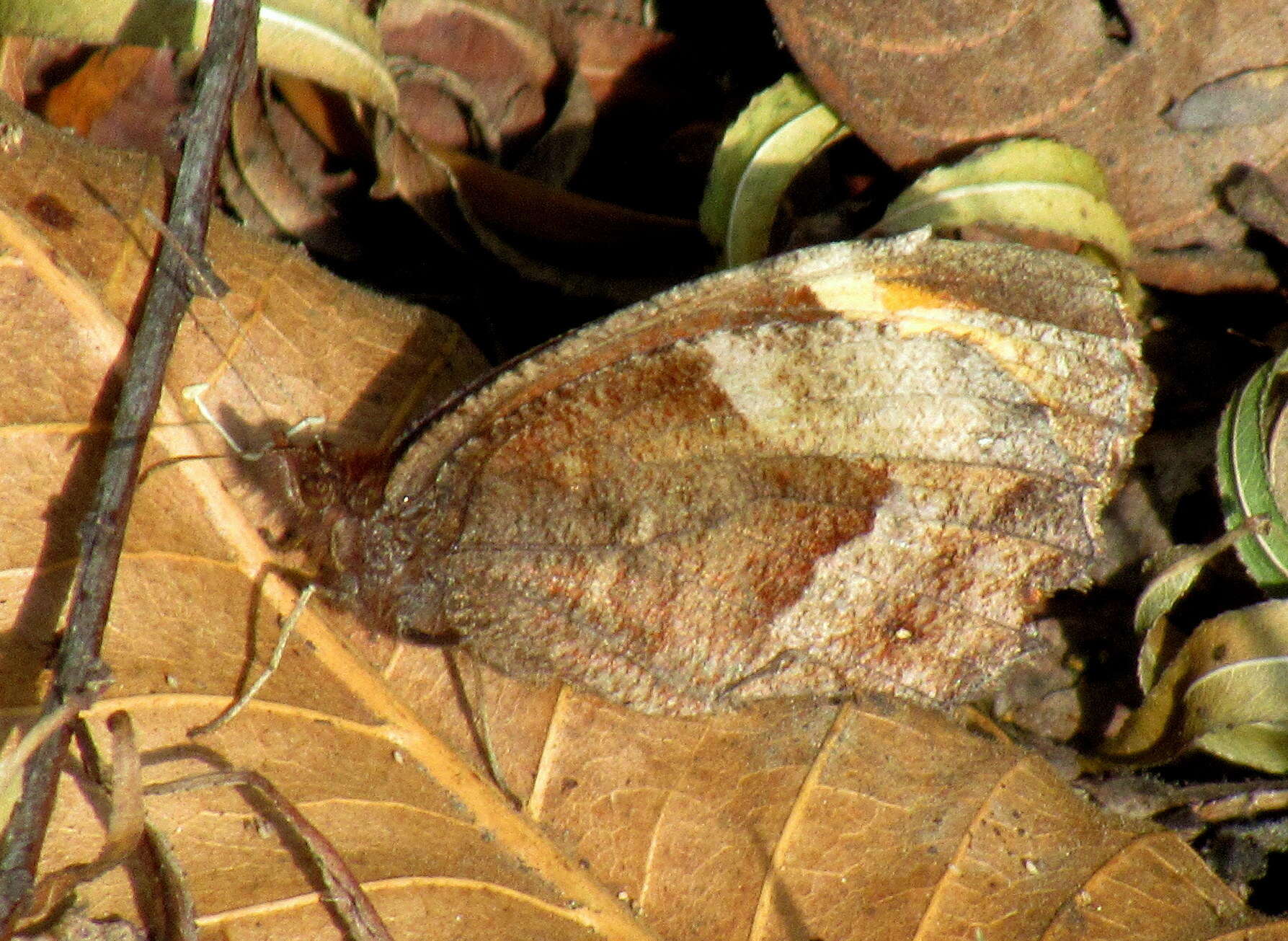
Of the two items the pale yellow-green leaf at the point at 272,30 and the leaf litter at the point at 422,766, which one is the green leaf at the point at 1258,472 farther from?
the pale yellow-green leaf at the point at 272,30

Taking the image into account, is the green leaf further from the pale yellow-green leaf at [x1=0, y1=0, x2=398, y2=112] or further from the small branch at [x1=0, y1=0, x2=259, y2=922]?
the small branch at [x1=0, y1=0, x2=259, y2=922]

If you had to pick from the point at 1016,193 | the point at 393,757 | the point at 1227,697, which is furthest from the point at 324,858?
the point at 1016,193

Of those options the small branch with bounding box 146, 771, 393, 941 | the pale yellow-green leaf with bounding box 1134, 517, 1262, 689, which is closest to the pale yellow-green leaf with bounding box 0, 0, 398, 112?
the small branch with bounding box 146, 771, 393, 941

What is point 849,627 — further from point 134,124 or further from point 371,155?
point 134,124

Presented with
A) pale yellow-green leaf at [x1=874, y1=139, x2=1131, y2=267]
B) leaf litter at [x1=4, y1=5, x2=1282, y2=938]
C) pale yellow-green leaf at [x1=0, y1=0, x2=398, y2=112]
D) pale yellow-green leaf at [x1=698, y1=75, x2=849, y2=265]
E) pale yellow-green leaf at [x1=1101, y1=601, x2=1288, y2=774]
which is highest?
pale yellow-green leaf at [x1=0, y1=0, x2=398, y2=112]

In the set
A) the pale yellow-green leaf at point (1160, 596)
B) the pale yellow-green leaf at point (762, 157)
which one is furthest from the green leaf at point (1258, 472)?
the pale yellow-green leaf at point (762, 157)

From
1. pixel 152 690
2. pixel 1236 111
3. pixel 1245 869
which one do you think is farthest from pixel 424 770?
pixel 1236 111

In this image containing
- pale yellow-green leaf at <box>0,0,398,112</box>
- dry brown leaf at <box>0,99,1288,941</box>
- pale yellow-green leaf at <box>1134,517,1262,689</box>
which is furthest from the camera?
pale yellow-green leaf at <box>1134,517,1262,689</box>
